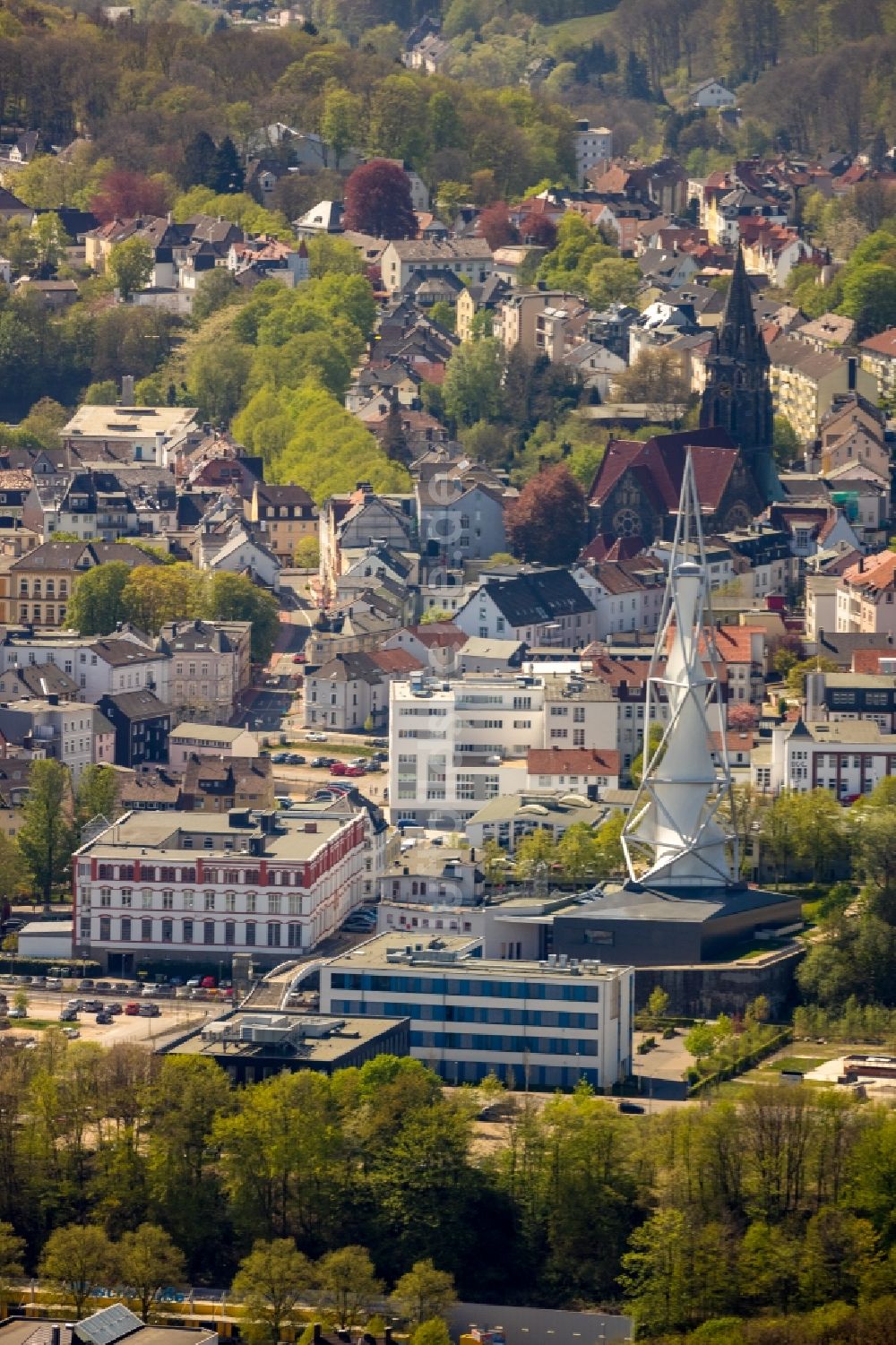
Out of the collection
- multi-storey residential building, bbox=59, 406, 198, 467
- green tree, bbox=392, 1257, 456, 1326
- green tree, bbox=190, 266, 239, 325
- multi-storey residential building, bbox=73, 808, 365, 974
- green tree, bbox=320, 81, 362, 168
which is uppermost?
green tree, bbox=320, 81, 362, 168

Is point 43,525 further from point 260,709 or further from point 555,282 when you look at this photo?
point 555,282

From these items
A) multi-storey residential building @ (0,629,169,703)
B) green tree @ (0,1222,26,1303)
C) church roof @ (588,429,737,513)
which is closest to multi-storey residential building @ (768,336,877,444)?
church roof @ (588,429,737,513)

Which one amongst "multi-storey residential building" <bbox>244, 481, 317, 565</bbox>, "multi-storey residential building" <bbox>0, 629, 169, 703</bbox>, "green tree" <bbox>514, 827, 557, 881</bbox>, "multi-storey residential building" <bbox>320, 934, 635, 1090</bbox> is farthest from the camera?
"multi-storey residential building" <bbox>244, 481, 317, 565</bbox>

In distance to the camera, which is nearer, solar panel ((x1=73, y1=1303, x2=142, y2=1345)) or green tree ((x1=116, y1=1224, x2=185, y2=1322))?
solar panel ((x1=73, y1=1303, x2=142, y2=1345))

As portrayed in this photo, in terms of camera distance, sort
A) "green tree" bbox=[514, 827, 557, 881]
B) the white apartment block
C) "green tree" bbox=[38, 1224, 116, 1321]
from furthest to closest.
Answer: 1. the white apartment block
2. "green tree" bbox=[514, 827, 557, 881]
3. "green tree" bbox=[38, 1224, 116, 1321]

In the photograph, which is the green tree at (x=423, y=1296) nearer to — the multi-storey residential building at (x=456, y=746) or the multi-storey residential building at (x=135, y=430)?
the multi-storey residential building at (x=456, y=746)

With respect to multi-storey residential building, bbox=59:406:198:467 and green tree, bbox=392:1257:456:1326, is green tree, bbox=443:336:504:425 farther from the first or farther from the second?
green tree, bbox=392:1257:456:1326

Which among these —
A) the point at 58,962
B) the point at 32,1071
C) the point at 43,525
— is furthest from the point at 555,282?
the point at 32,1071

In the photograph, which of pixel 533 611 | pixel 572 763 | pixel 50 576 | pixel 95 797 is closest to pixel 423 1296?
pixel 95 797
